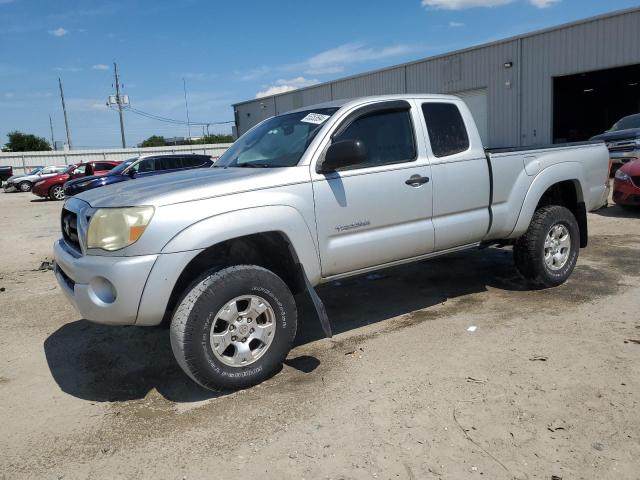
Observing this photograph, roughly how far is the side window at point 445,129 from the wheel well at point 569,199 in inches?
57.1

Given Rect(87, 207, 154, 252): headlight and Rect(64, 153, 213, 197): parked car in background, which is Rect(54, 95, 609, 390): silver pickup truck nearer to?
Rect(87, 207, 154, 252): headlight

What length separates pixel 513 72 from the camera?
22.5m

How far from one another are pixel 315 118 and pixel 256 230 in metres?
1.28

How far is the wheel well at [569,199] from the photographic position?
5738 millimetres

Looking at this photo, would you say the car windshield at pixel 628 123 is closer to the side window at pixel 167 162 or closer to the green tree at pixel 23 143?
the side window at pixel 167 162

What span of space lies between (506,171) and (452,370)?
2.13 meters

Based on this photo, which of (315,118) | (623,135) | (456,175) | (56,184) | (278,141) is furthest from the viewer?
(56,184)

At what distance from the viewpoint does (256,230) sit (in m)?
3.54

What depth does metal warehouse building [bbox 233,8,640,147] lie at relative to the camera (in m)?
19.3

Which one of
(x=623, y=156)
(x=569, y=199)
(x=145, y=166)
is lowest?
(x=569, y=199)

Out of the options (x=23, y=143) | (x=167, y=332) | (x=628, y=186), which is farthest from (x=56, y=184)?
(x=23, y=143)

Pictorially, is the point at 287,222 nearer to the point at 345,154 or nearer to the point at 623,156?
the point at 345,154

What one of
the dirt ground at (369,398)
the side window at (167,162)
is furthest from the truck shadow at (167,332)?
the side window at (167,162)

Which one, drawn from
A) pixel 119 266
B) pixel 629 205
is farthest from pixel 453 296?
pixel 629 205
